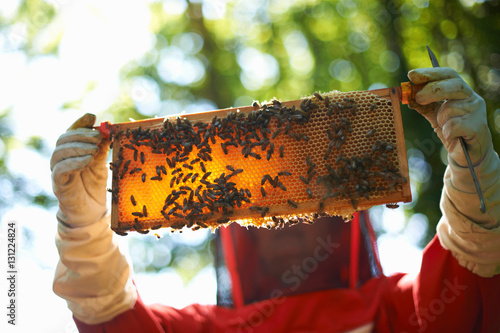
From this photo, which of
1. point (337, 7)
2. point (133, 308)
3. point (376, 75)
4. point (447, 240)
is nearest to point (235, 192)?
point (133, 308)

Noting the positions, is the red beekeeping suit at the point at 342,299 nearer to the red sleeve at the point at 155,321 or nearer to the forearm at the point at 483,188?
the red sleeve at the point at 155,321

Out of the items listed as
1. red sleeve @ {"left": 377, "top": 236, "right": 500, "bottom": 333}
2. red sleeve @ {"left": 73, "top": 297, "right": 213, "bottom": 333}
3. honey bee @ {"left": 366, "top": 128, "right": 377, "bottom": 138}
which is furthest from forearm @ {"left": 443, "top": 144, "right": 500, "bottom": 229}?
red sleeve @ {"left": 73, "top": 297, "right": 213, "bottom": 333}

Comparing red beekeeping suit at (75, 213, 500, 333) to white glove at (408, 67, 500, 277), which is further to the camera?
red beekeeping suit at (75, 213, 500, 333)

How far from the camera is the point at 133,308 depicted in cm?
528

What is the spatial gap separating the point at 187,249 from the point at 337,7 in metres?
11.4

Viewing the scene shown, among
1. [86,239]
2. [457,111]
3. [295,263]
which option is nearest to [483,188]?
[457,111]

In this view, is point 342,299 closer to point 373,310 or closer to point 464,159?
point 373,310

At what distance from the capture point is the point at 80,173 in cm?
512

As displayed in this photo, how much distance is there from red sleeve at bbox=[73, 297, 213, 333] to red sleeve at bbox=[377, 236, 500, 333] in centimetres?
294

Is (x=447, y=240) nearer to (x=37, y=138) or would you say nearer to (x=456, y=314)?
(x=456, y=314)

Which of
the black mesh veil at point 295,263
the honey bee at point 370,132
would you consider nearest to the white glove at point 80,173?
the black mesh veil at point 295,263

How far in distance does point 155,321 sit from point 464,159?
4435mm

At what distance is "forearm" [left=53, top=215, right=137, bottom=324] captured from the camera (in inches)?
198

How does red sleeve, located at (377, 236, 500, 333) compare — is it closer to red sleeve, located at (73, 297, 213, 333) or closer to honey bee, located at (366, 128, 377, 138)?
honey bee, located at (366, 128, 377, 138)
